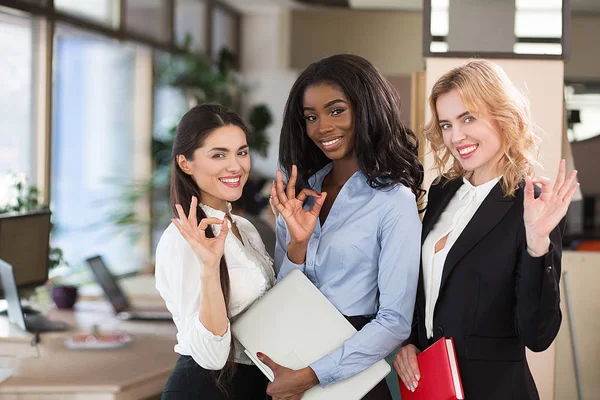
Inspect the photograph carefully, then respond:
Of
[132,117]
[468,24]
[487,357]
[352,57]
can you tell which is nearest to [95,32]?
[132,117]

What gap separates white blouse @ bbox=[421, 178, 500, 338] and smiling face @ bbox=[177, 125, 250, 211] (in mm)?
546

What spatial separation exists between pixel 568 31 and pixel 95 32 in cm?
469

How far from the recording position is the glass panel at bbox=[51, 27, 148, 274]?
638 cm

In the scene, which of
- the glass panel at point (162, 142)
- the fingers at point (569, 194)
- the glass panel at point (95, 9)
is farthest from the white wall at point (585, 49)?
the fingers at point (569, 194)

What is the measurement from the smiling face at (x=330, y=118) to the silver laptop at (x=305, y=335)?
0.35 metres

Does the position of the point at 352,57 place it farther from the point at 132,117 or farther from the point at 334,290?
Answer: the point at 132,117

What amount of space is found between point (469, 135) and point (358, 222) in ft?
1.18

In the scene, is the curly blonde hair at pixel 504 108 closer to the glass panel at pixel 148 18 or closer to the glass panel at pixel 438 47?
the glass panel at pixel 438 47

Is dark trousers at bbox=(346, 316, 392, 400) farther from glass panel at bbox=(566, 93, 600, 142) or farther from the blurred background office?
glass panel at bbox=(566, 93, 600, 142)

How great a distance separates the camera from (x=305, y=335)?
2.01 metres

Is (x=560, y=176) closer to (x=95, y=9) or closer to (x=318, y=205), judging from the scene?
(x=318, y=205)

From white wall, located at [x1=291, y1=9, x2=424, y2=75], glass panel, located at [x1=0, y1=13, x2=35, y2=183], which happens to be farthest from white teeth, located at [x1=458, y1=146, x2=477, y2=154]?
white wall, located at [x1=291, y1=9, x2=424, y2=75]

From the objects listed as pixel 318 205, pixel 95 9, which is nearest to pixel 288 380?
pixel 318 205

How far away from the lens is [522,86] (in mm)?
2959
